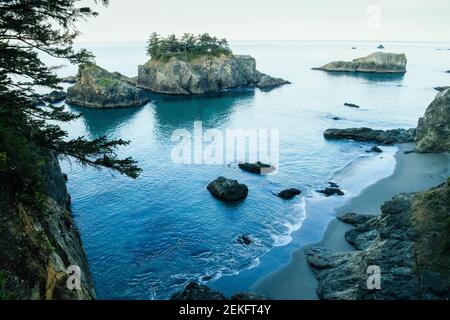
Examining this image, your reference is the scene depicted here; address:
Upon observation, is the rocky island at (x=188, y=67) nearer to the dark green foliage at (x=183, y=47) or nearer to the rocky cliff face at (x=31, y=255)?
the dark green foliage at (x=183, y=47)

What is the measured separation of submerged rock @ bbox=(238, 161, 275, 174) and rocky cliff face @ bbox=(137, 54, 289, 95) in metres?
83.1

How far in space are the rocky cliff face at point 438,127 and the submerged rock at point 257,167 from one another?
1252 inches

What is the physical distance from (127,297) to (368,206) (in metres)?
33.7

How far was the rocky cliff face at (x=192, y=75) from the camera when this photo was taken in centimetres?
14025

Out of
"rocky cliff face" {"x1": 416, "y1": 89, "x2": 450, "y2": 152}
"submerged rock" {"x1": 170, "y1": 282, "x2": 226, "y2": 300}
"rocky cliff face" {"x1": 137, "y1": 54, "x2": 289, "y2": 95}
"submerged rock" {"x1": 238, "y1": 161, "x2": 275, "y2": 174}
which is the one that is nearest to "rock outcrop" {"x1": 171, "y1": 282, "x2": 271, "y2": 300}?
"submerged rock" {"x1": 170, "y1": 282, "x2": 226, "y2": 300}

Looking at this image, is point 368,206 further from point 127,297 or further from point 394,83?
point 394,83

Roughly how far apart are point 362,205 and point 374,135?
3976 cm

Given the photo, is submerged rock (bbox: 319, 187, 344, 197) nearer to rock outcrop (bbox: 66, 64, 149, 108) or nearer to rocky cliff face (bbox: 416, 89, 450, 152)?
rocky cliff face (bbox: 416, 89, 450, 152)

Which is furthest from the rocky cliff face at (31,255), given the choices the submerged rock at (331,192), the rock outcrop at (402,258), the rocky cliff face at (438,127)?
the rocky cliff face at (438,127)

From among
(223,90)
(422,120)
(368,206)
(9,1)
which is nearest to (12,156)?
(9,1)

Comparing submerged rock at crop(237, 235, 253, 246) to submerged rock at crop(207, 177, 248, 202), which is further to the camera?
submerged rock at crop(207, 177, 248, 202)

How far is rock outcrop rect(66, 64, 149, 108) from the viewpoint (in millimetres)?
116375

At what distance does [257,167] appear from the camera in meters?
63.0

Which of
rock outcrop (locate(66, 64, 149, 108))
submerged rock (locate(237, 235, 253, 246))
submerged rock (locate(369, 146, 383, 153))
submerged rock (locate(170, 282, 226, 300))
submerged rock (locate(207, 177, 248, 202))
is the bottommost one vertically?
submerged rock (locate(237, 235, 253, 246))
